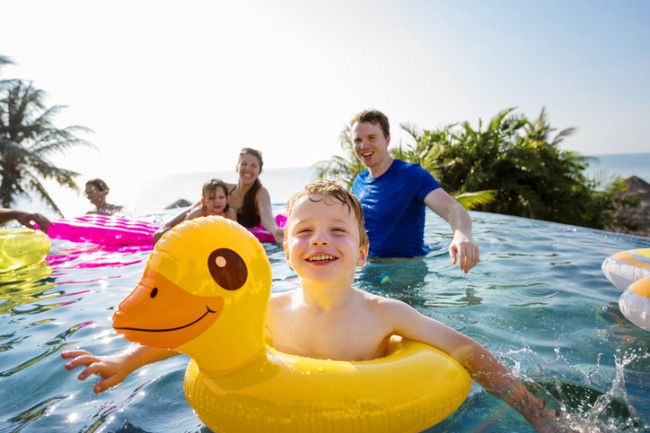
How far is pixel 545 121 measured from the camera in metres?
15.0

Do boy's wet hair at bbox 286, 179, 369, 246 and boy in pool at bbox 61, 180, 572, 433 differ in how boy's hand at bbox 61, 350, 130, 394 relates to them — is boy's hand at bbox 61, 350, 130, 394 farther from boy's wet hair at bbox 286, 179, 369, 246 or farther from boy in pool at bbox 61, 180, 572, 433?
boy's wet hair at bbox 286, 179, 369, 246

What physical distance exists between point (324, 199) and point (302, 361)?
2.27 feet

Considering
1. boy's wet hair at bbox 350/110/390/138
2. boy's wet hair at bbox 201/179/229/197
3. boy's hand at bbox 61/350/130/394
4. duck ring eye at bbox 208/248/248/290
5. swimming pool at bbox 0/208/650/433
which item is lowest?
swimming pool at bbox 0/208/650/433

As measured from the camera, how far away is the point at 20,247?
5172 millimetres

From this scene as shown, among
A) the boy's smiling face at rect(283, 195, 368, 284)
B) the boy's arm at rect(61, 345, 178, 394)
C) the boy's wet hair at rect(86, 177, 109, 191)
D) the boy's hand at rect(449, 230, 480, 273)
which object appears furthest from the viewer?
the boy's wet hair at rect(86, 177, 109, 191)

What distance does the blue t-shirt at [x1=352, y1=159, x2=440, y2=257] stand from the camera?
4.53 m

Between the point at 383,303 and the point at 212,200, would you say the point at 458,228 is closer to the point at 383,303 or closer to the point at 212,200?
the point at 383,303

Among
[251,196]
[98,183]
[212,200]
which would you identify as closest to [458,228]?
[212,200]

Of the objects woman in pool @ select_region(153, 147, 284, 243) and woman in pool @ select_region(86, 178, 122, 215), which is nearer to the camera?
woman in pool @ select_region(153, 147, 284, 243)

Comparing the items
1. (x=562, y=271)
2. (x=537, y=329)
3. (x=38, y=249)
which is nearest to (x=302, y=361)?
(x=537, y=329)

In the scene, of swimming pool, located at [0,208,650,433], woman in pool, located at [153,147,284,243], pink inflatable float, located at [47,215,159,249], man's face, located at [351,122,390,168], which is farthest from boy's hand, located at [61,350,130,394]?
pink inflatable float, located at [47,215,159,249]

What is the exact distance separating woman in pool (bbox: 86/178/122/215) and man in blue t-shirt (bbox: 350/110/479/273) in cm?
639

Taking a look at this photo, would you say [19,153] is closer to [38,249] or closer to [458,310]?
[38,249]

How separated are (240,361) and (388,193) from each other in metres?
3.27
